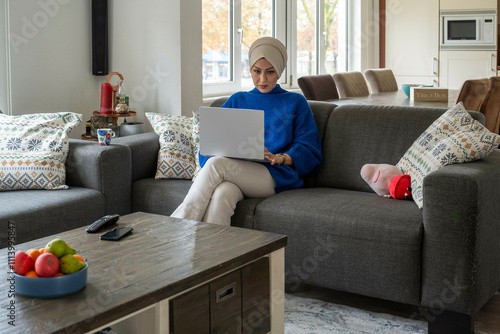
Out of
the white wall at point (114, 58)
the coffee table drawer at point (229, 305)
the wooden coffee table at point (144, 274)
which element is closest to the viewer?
the wooden coffee table at point (144, 274)

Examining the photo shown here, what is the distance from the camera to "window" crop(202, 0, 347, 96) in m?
4.94

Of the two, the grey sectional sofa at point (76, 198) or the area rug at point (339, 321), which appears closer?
the area rug at point (339, 321)

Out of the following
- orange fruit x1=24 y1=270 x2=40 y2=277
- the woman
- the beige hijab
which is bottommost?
orange fruit x1=24 y1=270 x2=40 y2=277

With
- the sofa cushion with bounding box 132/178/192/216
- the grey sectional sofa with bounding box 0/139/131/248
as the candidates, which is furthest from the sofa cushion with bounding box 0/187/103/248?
the sofa cushion with bounding box 132/178/192/216

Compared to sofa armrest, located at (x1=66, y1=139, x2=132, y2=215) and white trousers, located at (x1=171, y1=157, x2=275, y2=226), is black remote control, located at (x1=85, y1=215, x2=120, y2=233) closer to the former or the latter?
white trousers, located at (x1=171, y1=157, x2=275, y2=226)

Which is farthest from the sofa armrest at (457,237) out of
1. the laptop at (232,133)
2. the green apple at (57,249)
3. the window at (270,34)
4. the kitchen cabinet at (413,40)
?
the kitchen cabinet at (413,40)

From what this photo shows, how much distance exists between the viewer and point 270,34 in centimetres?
573

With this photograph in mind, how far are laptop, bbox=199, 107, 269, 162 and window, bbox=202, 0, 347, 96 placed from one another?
2.11m

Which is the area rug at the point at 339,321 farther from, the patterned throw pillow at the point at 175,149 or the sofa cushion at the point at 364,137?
the patterned throw pillow at the point at 175,149

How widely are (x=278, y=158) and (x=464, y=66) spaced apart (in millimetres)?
4978

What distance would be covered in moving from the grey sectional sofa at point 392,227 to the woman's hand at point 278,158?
0.15 metres

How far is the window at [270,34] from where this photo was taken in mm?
4938

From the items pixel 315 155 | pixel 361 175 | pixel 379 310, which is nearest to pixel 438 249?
pixel 379 310

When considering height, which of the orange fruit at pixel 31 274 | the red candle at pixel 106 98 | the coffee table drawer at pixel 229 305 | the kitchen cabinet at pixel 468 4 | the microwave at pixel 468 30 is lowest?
the coffee table drawer at pixel 229 305
